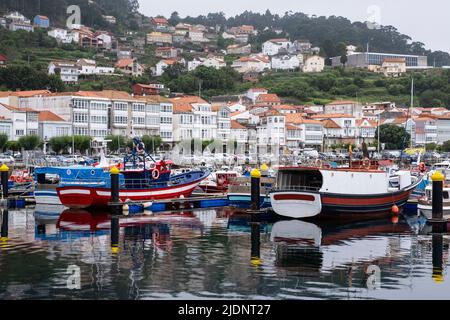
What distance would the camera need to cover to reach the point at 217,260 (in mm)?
24656

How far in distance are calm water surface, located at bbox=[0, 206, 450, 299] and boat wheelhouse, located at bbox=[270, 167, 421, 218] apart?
29.4 inches

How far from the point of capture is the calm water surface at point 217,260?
20.2m

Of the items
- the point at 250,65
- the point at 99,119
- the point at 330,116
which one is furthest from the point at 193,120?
the point at 250,65

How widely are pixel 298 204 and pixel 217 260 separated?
11128 mm

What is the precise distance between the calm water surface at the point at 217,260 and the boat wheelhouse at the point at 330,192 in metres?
0.75

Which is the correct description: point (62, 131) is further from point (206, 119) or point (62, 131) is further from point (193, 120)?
point (206, 119)

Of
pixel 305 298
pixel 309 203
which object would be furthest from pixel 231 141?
pixel 305 298

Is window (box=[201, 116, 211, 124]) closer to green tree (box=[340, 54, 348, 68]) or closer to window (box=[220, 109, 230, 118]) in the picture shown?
window (box=[220, 109, 230, 118])

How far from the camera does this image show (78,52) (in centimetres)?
15375

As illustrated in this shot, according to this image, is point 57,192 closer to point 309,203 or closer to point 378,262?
point 309,203

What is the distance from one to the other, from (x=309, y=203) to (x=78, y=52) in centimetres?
12539

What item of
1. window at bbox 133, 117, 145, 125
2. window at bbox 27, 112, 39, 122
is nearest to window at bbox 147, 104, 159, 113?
window at bbox 133, 117, 145, 125

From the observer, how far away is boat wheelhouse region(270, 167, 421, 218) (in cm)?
3509

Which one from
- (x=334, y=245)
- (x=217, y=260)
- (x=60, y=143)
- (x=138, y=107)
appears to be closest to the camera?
(x=217, y=260)
